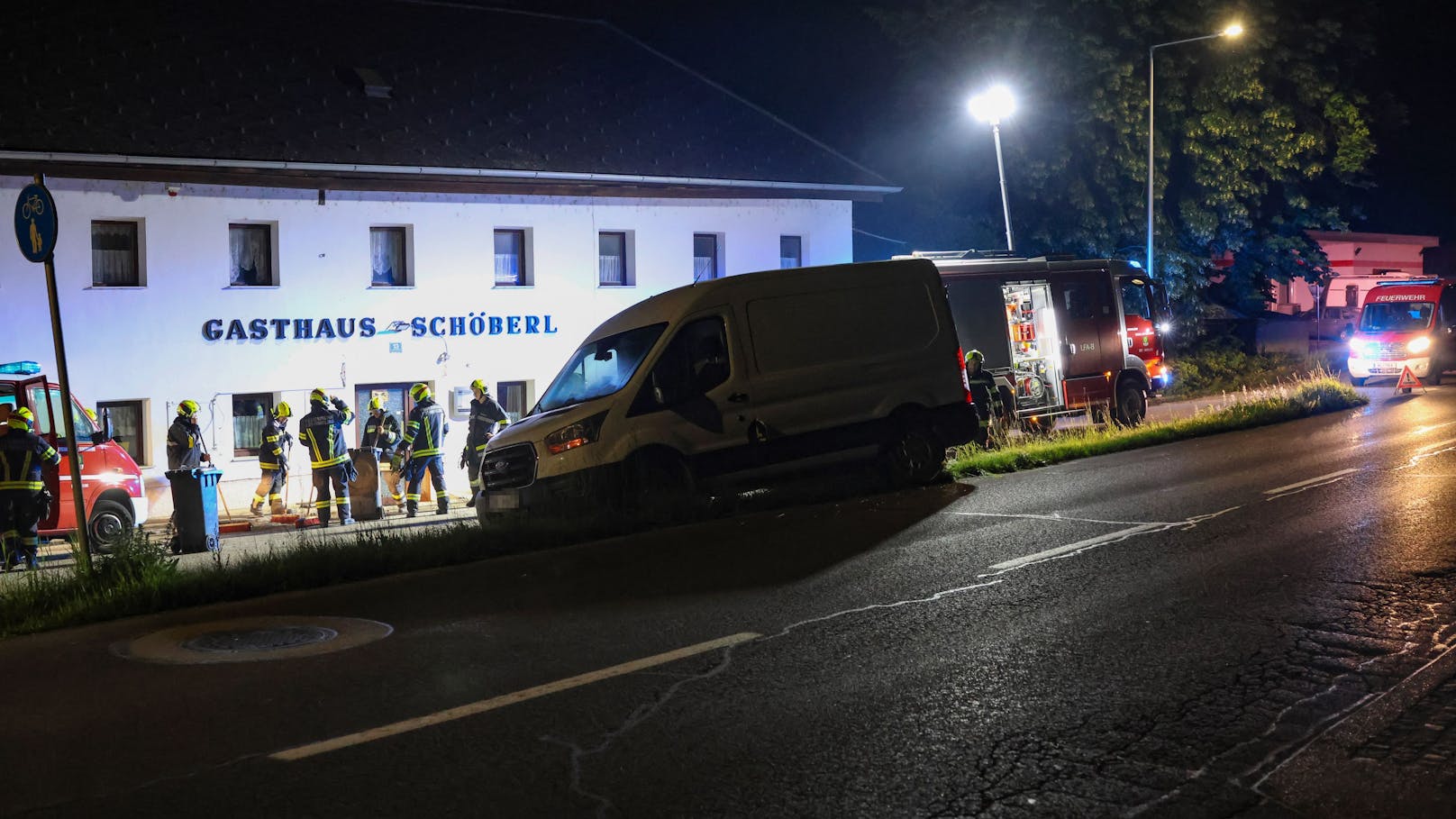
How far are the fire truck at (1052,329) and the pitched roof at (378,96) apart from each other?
842 centimetres

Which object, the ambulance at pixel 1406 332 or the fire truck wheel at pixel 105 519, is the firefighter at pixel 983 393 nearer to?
the fire truck wheel at pixel 105 519

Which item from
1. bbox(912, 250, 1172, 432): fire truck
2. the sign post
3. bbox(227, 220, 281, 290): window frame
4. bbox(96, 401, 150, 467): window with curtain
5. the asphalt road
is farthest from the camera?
bbox(227, 220, 281, 290): window frame

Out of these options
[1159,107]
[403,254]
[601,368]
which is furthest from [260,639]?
[1159,107]

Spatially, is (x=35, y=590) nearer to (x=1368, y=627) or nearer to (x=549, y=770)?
(x=549, y=770)

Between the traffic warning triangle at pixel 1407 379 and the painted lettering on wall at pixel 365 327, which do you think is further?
the traffic warning triangle at pixel 1407 379

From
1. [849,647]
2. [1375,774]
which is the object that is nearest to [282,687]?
[849,647]

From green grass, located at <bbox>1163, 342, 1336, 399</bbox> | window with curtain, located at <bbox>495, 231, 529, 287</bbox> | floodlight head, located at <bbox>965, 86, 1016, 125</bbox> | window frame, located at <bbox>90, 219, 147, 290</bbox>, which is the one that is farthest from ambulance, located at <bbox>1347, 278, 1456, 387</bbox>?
window frame, located at <bbox>90, 219, 147, 290</bbox>

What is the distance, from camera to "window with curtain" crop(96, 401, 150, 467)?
952 inches

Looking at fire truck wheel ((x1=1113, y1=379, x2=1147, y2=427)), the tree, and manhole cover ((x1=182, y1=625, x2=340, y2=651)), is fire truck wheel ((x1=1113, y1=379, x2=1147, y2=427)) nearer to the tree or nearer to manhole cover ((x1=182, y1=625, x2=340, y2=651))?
the tree

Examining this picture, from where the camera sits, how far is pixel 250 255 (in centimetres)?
2561

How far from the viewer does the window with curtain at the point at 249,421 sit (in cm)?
2520

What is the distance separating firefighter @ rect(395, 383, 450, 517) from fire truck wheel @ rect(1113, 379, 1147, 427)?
11680mm

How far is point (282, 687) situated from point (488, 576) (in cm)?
316

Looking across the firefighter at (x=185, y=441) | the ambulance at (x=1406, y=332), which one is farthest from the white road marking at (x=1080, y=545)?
the ambulance at (x=1406, y=332)
